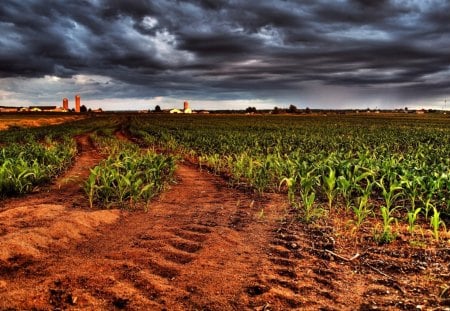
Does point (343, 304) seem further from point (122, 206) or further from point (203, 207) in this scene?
point (122, 206)

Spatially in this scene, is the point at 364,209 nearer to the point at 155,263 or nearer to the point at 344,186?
the point at 344,186

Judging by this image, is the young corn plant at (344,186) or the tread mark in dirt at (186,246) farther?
the young corn plant at (344,186)

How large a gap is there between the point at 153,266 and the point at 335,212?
3.76 metres

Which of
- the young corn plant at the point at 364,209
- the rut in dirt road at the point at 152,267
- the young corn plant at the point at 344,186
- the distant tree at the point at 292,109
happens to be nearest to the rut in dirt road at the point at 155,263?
the rut in dirt road at the point at 152,267

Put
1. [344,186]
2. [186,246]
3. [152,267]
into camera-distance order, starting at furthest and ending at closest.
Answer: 1. [344,186]
2. [186,246]
3. [152,267]

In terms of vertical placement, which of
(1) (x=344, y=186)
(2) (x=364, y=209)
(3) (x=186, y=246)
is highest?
(1) (x=344, y=186)

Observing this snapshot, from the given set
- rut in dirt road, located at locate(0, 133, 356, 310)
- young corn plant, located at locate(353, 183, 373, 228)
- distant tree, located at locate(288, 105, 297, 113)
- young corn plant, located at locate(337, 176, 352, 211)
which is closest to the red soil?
rut in dirt road, located at locate(0, 133, 356, 310)

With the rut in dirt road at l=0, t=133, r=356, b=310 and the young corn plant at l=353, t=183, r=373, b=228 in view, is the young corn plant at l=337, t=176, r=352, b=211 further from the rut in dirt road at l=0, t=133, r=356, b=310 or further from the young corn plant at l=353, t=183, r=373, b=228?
the rut in dirt road at l=0, t=133, r=356, b=310

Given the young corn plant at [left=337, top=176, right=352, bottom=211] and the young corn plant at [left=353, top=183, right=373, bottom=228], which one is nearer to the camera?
the young corn plant at [left=353, top=183, right=373, bottom=228]

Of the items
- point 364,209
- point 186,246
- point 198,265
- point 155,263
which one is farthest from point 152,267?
point 364,209

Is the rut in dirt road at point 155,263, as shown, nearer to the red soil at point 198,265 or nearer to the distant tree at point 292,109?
the red soil at point 198,265

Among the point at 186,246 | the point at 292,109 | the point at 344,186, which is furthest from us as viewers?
the point at 292,109

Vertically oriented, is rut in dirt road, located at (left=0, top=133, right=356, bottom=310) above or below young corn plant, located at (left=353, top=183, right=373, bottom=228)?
below

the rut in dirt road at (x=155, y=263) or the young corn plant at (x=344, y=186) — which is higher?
the young corn plant at (x=344, y=186)
